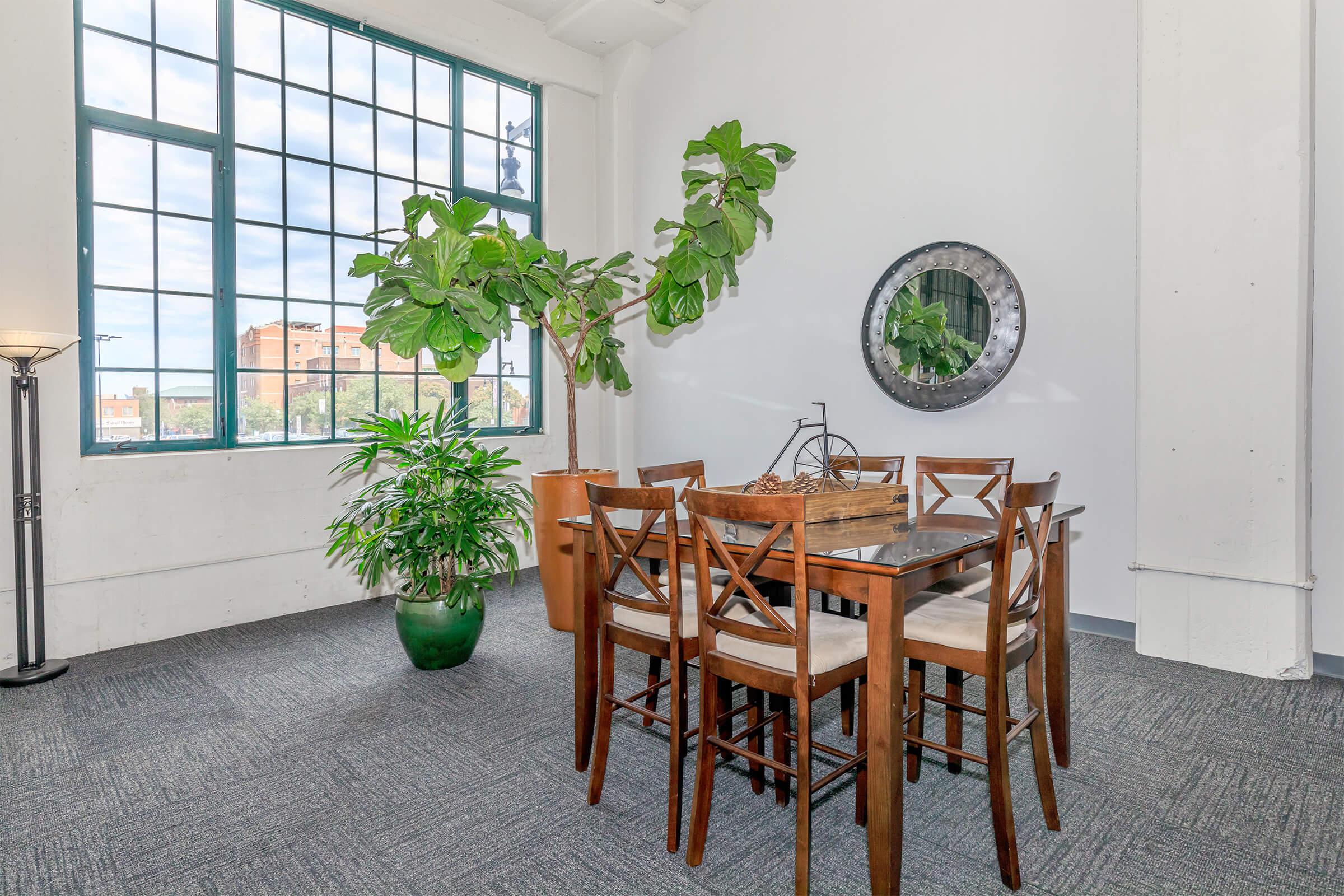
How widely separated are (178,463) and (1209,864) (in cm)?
443

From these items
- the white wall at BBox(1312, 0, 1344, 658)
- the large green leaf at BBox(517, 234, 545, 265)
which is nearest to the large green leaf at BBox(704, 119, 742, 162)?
the large green leaf at BBox(517, 234, 545, 265)

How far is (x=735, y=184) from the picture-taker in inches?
145

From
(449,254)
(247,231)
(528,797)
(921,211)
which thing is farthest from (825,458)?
(247,231)

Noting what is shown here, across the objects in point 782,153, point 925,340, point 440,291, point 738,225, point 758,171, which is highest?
point 782,153

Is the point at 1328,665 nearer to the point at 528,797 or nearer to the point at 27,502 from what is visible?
the point at 528,797

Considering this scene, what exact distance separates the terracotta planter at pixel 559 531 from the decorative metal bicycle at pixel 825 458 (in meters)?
0.96

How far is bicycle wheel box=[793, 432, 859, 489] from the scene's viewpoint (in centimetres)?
237

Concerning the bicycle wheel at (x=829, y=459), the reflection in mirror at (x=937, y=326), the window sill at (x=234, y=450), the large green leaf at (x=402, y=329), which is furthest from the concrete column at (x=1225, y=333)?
the window sill at (x=234, y=450)

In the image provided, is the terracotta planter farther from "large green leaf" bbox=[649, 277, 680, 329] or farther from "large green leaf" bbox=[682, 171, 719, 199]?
"large green leaf" bbox=[682, 171, 719, 199]

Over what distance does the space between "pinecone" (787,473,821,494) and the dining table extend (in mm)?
164

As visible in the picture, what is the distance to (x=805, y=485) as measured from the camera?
233 cm

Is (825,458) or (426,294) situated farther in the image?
(426,294)

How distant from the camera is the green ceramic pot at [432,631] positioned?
11.0ft

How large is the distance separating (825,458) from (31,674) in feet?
11.4
